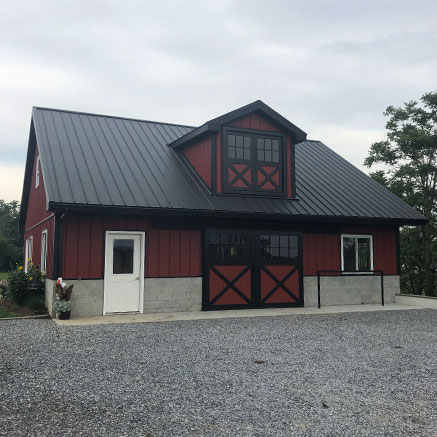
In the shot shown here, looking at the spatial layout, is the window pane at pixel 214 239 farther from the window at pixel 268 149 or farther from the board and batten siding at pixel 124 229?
the window at pixel 268 149

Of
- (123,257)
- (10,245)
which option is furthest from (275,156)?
(10,245)

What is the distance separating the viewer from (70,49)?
11805 mm

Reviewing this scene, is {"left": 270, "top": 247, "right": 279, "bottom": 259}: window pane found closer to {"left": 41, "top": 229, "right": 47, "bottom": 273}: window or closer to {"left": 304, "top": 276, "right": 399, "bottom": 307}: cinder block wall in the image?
{"left": 304, "top": 276, "right": 399, "bottom": 307}: cinder block wall

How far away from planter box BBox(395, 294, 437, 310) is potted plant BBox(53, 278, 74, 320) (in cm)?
984

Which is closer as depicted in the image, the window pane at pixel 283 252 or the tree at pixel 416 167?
the window pane at pixel 283 252

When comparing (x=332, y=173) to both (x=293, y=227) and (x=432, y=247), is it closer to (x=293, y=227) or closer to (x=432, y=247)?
(x=293, y=227)

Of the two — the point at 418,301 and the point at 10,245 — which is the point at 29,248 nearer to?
the point at 418,301

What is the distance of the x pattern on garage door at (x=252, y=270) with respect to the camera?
1171 cm

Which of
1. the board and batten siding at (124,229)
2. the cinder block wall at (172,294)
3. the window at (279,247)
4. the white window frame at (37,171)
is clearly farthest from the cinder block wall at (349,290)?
the white window frame at (37,171)

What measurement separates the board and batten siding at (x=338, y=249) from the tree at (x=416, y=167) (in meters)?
8.50

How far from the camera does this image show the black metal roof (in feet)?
35.4

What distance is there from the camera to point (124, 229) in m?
10.9

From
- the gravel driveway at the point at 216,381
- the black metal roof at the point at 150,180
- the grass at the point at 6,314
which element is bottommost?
the gravel driveway at the point at 216,381

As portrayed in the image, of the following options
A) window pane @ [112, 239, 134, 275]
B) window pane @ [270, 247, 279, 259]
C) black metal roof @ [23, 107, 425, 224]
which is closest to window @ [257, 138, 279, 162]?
black metal roof @ [23, 107, 425, 224]
